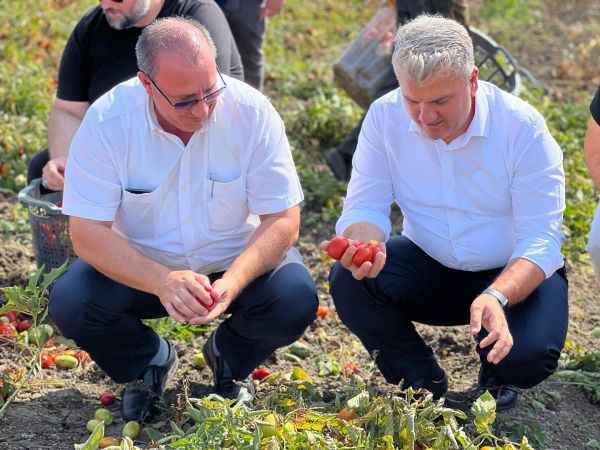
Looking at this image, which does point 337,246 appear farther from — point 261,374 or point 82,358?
point 82,358

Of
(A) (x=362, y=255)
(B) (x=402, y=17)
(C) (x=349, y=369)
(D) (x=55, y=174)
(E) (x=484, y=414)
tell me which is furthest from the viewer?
(B) (x=402, y=17)

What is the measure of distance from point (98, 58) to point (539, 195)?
161cm

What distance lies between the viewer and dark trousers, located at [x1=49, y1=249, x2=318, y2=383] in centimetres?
303

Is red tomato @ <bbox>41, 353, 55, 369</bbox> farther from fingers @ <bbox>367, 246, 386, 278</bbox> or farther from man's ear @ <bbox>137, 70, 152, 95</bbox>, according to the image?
fingers @ <bbox>367, 246, 386, 278</bbox>

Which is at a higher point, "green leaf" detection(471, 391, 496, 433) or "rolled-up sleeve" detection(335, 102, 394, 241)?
"rolled-up sleeve" detection(335, 102, 394, 241)

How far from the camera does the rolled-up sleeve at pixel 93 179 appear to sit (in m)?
2.99

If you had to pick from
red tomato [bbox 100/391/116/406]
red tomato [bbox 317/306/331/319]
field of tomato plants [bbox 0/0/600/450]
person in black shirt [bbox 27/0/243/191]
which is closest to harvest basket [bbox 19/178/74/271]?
person in black shirt [bbox 27/0/243/191]

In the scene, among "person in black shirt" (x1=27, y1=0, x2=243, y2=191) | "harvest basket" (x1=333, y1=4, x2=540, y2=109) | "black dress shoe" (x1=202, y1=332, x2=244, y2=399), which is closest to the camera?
"black dress shoe" (x1=202, y1=332, x2=244, y2=399)

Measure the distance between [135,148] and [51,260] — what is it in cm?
91

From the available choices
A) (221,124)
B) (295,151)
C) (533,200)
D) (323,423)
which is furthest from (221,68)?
(295,151)

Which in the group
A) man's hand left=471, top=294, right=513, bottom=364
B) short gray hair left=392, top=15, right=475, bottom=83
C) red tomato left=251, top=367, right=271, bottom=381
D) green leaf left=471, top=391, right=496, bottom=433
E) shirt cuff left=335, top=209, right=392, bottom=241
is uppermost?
short gray hair left=392, top=15, right=475, bottom=83

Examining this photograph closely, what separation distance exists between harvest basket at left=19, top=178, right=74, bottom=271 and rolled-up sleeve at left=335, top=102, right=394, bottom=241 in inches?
42.1

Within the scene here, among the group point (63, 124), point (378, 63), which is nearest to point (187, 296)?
point (63, 124)

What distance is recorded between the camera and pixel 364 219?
10.2ft
